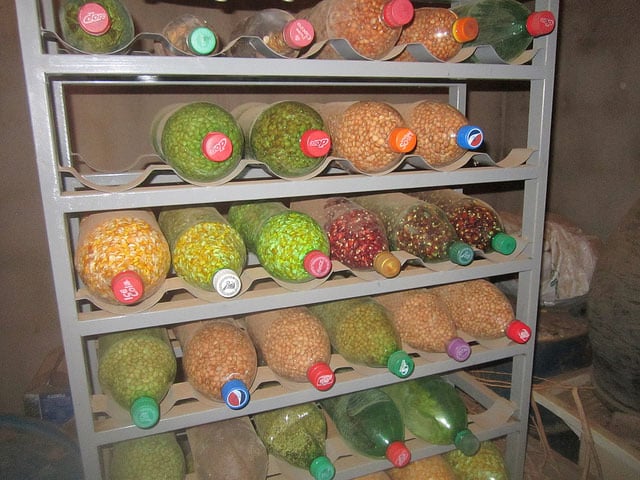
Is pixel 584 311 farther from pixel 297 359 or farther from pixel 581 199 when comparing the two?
pixel 297 359

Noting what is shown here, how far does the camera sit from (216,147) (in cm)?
86

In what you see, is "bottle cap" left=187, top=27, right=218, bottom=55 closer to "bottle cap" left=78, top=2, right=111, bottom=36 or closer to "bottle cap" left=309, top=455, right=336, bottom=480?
"bottle cap" left=78, top=2, right=111, bottom=36

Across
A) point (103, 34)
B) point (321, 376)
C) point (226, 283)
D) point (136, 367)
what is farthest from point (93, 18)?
point (321, 376)

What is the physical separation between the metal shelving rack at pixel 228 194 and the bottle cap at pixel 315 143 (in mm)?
79

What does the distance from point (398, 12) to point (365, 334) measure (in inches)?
30.1

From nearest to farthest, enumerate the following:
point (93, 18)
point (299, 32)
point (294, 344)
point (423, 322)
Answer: point (93, 18)
point (299, 32)
point (294, 344)
point (423, 322)

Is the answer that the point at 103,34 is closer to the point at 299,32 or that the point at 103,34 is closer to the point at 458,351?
the point at 299,32

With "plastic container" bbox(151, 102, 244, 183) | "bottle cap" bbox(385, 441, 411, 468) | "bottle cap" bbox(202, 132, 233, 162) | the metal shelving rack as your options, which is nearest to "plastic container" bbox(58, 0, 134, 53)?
the metal shelving rack

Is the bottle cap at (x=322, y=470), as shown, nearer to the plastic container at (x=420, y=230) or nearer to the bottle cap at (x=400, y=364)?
the bottle cap at (x=400, y=364)

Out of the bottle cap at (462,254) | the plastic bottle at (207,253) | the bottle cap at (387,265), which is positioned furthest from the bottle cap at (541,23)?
the plastic bottle at (207,253)

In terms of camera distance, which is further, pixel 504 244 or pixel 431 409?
pixel 431 409

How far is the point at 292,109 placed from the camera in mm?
1033

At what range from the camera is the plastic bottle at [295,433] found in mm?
1190

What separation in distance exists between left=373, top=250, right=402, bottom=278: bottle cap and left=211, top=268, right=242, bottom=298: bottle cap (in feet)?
1.07
